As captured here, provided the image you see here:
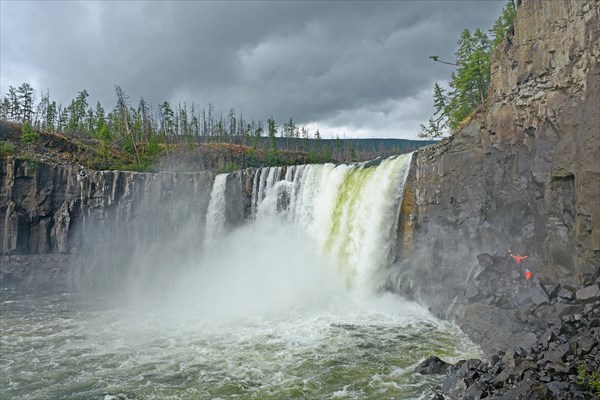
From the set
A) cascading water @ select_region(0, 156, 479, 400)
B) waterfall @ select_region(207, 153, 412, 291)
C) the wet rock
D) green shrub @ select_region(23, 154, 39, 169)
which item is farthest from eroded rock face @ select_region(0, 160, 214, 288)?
the wet rock

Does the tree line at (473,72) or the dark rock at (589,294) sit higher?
the tree line at (473,72)

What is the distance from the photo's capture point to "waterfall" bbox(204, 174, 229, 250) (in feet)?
123

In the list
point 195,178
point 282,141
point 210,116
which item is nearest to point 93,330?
point 195,178

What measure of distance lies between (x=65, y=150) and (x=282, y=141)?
91.3 m

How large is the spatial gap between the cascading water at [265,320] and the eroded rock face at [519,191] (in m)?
1.78

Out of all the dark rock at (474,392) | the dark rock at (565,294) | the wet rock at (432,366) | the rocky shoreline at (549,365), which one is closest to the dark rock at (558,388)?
the rocky shoreline at (549,365)

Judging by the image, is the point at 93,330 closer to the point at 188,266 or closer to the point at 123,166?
the point at 188,266

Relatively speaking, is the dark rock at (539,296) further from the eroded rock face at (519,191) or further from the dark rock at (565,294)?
the dark rock at (565,294)

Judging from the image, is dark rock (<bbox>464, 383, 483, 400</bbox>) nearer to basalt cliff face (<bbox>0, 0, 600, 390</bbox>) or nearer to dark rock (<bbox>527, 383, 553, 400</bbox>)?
basalt cliff face (<bbox>0, 0, 600, 390</bbox>)

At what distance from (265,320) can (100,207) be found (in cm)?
2629

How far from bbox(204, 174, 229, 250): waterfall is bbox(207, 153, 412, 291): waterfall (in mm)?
3490

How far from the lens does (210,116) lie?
122312mm

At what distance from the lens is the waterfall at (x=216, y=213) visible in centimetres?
3741

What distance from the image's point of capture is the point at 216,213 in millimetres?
37812
